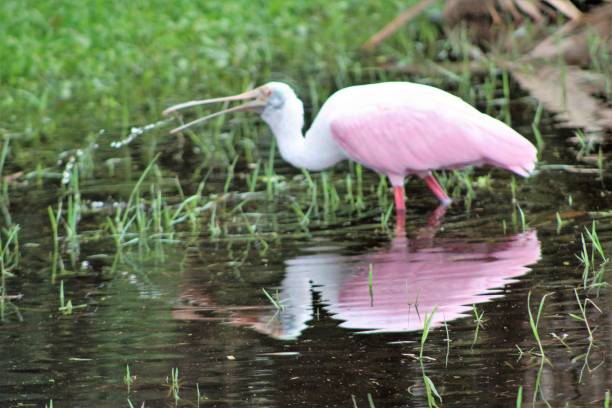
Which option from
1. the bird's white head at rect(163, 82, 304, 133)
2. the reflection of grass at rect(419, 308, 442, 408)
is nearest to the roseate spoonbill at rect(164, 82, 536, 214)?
the bird's white head at rect(163, 82, 304, 133)

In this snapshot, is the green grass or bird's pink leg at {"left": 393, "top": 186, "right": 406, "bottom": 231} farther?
the green grass

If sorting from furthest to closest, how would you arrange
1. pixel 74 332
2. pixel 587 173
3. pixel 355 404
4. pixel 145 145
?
pixel 145 145
pixel 587 173
pixel 74 332
pixel 355 404

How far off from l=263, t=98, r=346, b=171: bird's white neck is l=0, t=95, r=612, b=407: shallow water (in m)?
0.32

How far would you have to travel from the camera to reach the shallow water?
5.35m

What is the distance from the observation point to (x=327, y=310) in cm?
652

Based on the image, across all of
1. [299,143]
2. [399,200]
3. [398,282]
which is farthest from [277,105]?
[398,282]

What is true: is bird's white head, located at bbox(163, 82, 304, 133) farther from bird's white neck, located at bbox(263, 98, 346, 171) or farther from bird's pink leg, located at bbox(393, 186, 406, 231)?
bird's pink leg, located at bbox(393, 186, 406, 231)

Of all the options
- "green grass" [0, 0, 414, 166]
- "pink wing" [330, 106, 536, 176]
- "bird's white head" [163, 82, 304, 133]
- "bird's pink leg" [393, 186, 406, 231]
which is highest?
"green grass" [0, 0, 414, 166]

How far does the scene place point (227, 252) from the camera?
779 centimetres

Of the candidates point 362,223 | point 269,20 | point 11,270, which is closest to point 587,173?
point 362,223

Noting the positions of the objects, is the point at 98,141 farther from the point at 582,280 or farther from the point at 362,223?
the point at 582,280

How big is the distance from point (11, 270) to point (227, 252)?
1119 mm

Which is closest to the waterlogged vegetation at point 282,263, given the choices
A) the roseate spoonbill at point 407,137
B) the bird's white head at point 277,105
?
the roseate spoonbill at point 407,137

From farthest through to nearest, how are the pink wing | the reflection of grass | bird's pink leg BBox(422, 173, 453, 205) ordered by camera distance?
bird's pink leg BBox(422, 173, 453, 205) < the pink wing < the reflection of grass
